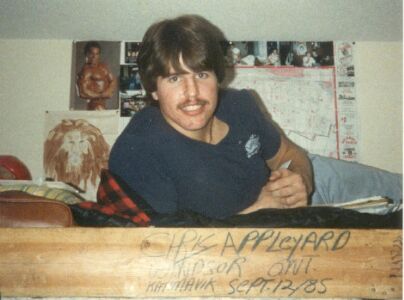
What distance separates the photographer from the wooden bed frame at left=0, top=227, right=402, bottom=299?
0.41 metres

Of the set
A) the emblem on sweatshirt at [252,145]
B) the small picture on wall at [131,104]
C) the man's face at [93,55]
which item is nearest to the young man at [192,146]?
the emblem on sweatshirt at [252,145]

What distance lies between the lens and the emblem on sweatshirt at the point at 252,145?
87 centimetres

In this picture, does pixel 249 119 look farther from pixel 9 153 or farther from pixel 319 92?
pixel 9 153

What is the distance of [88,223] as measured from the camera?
1.66 feet

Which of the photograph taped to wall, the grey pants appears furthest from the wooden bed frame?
the photograph taped to wall

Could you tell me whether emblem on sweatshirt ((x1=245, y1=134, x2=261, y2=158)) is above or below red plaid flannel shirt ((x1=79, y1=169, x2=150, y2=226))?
above

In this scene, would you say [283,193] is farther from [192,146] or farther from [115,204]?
[115,204]

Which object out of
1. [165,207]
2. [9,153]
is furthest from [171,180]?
[9,153]

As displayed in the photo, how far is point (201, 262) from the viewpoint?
42 cm

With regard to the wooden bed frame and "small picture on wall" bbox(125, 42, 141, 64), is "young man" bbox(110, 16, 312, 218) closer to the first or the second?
the wooden bed frame

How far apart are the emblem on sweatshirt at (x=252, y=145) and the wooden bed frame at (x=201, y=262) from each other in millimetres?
463

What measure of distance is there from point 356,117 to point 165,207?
3.47 feet

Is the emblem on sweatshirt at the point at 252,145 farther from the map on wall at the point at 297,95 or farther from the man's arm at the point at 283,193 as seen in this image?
the map on wall at the point at 297,95

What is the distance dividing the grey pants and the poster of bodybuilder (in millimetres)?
848
